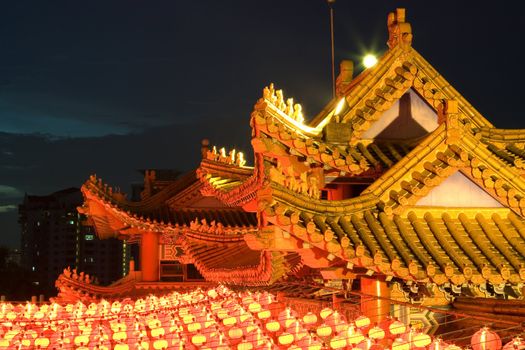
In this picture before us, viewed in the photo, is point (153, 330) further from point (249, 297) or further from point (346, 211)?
point (346, 211)

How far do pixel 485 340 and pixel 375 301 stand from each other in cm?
170

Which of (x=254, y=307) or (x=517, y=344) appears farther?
(x=254, y=307)

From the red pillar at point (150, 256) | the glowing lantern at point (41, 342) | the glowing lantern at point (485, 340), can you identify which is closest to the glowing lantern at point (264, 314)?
the glowing lantern at point (41, 342)

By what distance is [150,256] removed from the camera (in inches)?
900

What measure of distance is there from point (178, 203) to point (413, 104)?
13847mm

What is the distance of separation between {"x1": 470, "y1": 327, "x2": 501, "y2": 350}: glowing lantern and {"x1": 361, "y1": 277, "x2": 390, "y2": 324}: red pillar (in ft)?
4.86

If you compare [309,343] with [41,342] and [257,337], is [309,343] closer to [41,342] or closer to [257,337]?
[257,337]

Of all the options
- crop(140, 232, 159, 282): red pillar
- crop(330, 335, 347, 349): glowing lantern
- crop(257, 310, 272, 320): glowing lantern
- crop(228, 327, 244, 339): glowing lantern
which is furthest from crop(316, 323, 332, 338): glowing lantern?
crop(140, 232, 159, 282): red pillar

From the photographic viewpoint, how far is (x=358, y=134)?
371 inches

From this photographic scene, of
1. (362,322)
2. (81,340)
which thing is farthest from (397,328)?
(81,340)

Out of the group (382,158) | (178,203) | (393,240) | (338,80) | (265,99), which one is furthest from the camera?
(178,203)

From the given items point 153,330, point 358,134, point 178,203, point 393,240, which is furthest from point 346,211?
point 178,203

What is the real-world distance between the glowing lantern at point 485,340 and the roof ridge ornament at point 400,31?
14.4 feet

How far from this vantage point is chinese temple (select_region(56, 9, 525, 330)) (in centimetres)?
741
